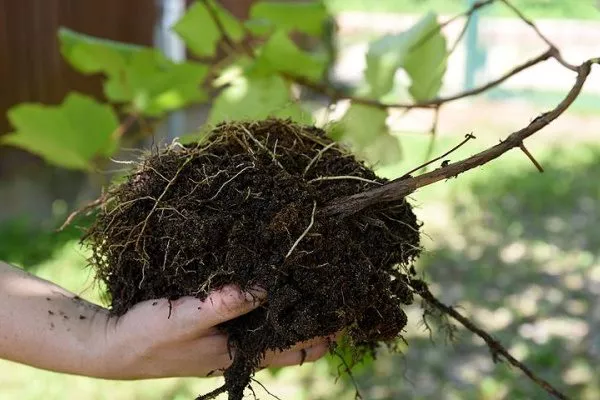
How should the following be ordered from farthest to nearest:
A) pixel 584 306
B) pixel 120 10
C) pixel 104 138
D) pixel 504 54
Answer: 1. pixel 504 54
2. pixel 120 10
3. pixel 584 306
4. pixel 104 138

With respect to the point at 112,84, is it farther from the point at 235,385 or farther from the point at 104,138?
the point at 235,385

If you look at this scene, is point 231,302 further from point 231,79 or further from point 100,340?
point 231,79

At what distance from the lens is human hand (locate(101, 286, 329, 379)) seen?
578 mm

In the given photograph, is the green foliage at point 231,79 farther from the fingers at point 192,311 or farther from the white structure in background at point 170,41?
the white structure in background at point 170,41

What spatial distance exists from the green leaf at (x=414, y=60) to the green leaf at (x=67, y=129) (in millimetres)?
380

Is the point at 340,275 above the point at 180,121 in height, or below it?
below

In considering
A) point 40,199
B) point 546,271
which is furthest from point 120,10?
point 546,271

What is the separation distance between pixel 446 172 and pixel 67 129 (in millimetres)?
621

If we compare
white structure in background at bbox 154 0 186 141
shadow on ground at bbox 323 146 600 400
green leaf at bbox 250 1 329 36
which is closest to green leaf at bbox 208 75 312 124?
green leaf at bbox 250 1 329 36

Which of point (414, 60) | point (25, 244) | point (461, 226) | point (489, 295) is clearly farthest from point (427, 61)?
point (461, 226)

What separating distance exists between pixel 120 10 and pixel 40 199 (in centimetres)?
99

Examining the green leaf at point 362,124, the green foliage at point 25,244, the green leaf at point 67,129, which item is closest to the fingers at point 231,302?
the green leaf at point 362,124

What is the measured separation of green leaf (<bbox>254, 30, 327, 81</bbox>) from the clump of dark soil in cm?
25

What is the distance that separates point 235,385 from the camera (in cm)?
60
